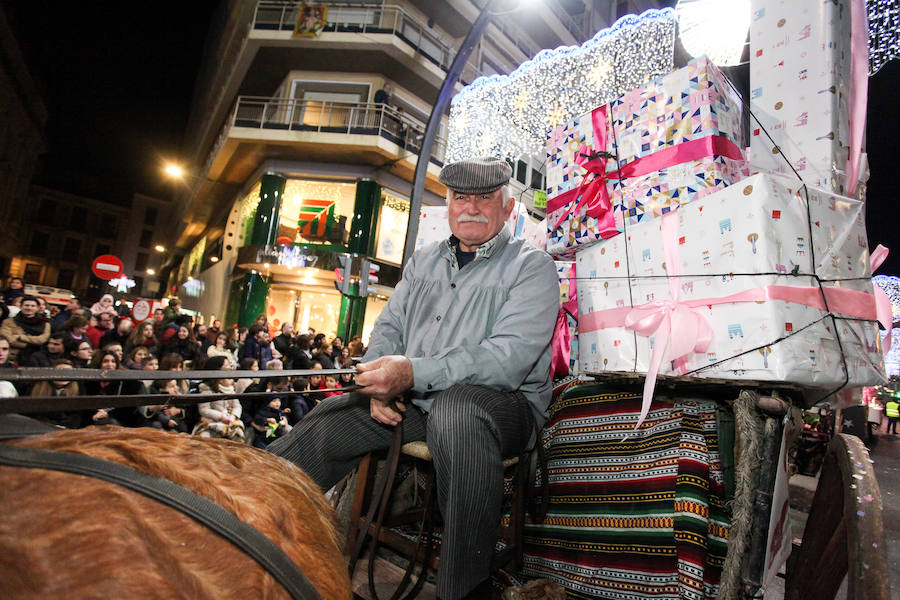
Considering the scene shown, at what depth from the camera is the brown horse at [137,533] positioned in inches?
22.5

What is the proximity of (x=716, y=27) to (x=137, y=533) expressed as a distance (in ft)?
12.8

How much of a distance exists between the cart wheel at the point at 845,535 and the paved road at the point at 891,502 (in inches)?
3.2

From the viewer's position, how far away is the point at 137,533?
61 cm

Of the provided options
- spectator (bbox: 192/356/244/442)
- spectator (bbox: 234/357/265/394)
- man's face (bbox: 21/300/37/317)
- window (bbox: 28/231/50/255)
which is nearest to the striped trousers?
spectator (bbox: 192/356/244/442)

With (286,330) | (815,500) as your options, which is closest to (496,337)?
(815,500)

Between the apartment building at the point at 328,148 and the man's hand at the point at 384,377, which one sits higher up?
the apartment building at the point at 328,148

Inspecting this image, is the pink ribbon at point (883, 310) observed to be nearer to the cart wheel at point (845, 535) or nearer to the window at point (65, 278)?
the cart wheel at point (845, 535)

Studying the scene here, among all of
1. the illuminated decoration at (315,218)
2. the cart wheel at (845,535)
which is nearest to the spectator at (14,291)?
the illuminated decoration at (315,218)

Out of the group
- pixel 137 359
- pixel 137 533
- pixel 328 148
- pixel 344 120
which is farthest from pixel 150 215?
pixel 137 533

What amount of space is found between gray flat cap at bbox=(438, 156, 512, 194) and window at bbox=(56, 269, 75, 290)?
61802 millimetres

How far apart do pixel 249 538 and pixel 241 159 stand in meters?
17.7

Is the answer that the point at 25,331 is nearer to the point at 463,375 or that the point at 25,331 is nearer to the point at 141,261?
the point at 463,375

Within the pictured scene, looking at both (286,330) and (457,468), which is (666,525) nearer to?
(457,468)

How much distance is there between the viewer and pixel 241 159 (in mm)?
15898
